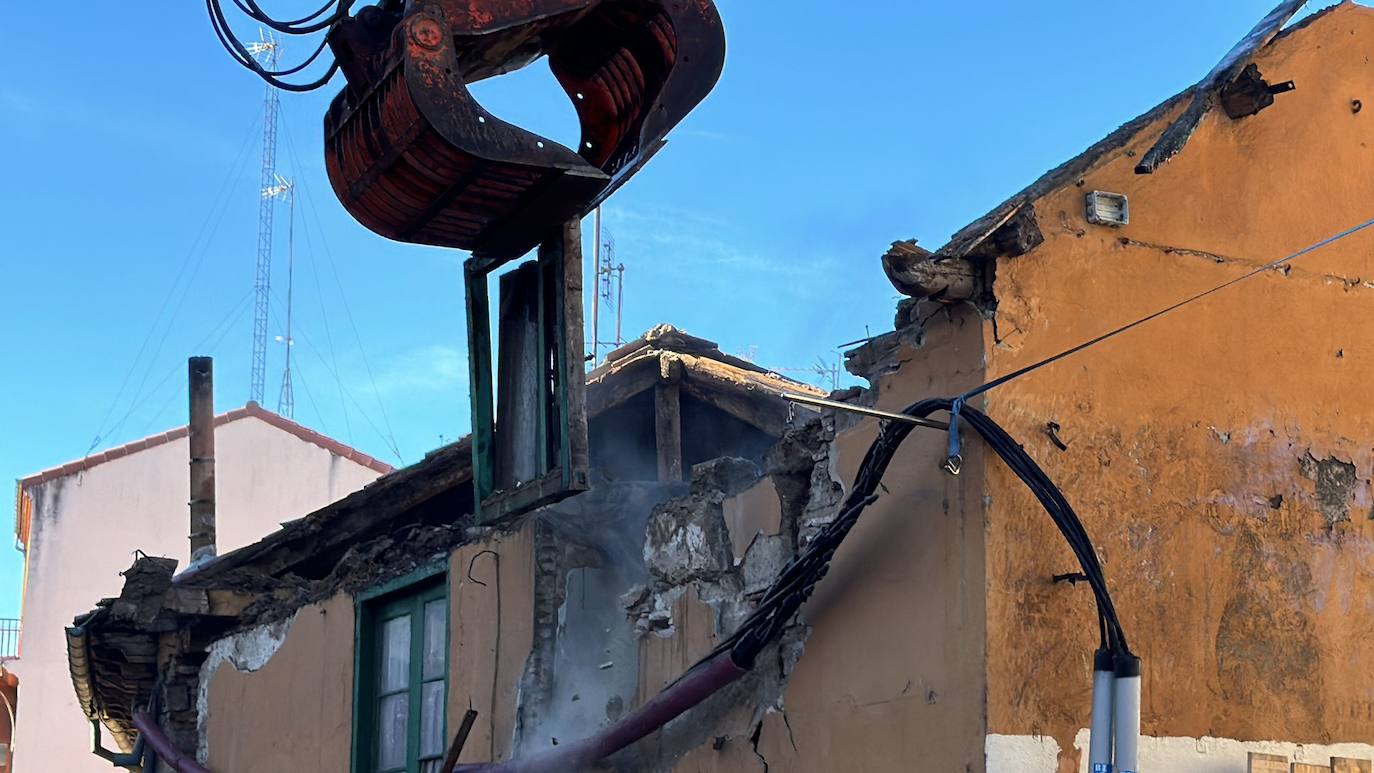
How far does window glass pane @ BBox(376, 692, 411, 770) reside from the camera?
9.18 meters

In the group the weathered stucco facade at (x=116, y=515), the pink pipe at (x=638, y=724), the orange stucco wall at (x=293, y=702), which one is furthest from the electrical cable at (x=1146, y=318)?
the weathered stucco facade at (x=116, y=515)

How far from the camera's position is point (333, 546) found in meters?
11.6

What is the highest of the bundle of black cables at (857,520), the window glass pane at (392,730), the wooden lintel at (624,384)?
the wooden lintel at (624,384)

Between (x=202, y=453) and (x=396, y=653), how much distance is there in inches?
289

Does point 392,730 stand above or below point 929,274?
below

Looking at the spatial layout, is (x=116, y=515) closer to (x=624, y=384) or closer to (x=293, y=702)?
(x=293, y=702)

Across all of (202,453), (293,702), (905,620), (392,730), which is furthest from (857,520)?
(202,453)

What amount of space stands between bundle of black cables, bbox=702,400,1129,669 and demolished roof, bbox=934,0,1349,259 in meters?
0.58

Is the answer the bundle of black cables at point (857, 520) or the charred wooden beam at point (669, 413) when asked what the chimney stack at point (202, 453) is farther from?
the bundle of black cables at point (857, 520)

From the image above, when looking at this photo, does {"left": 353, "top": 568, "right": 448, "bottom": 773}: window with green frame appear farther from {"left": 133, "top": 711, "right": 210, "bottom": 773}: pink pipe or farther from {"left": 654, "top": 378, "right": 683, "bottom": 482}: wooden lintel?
{"left": 133, "top": 711, "right": 210, "bottom": 773}: pink pipe

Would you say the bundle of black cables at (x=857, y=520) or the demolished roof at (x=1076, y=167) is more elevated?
the demolished roof at (x=1076, y=167)

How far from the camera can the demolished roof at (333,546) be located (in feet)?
34.7

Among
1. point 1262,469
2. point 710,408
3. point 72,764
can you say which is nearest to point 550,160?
point 1262,469

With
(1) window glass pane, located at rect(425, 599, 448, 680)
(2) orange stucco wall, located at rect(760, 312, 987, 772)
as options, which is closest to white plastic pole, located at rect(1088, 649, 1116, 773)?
(2) orange stucco wall, located at rect(760, 312, 987, 772)
